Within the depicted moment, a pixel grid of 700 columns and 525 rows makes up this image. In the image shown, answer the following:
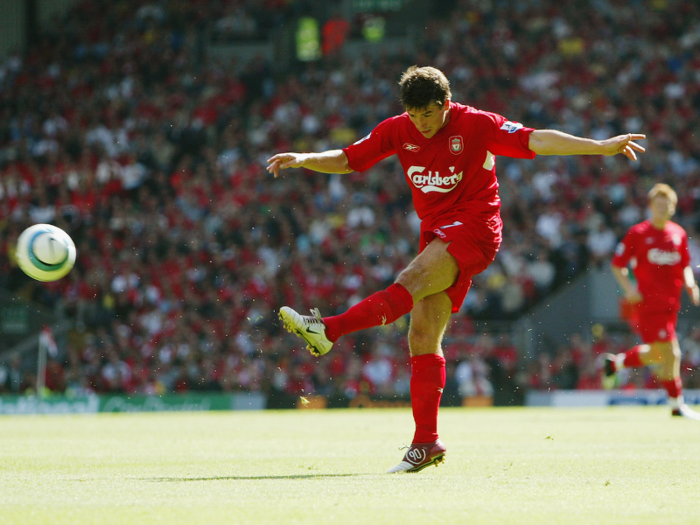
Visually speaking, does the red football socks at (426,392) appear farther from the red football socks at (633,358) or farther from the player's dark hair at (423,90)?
the red football socks at (633,358)

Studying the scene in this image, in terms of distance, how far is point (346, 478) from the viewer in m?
5.51

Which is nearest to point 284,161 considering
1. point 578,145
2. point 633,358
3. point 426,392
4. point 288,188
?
point 426,392

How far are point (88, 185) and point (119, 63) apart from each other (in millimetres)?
5730

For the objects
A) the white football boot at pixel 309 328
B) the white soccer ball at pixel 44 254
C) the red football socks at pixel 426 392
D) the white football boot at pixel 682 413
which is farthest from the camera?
the white football boot at pixel 682 413

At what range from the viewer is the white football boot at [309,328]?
5359 millimetres

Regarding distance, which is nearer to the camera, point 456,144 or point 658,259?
point 456,144

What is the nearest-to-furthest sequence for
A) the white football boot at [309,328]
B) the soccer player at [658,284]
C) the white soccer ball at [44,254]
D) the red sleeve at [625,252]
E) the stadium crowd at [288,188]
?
the white football boot at [309,328] < the white soccer ball at [44,254] < the soccer player at [658,284] < the red sleeve at [625,252] < the stadium crowd at [288,188]

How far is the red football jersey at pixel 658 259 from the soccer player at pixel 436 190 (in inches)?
257

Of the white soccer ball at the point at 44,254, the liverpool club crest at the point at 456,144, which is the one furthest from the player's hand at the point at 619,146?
the white soccer ball at the point at 44,254

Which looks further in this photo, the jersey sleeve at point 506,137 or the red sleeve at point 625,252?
the red sleeve at point 625,252

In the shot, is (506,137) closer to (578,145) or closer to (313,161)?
(578,145)

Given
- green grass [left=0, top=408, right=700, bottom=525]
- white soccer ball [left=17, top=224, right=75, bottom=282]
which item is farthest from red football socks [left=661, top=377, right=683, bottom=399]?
white soccer ball [left=17, top=224, right=75, bottom=282]

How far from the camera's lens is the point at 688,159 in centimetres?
2123

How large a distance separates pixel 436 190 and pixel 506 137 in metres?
0.58
